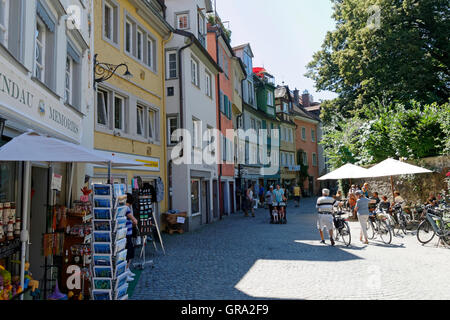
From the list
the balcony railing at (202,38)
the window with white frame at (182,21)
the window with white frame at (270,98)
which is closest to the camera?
the window with white frame at (182,21)

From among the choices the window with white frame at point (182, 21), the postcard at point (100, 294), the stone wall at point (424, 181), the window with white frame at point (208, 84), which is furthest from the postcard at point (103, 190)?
the window with white frame at point (208, 84)

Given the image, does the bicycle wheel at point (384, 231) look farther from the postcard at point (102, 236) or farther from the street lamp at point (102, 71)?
the street lamp at point (102, 71)

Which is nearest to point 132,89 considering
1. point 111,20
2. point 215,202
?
point 111,20

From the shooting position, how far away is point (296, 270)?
7836 millimetres

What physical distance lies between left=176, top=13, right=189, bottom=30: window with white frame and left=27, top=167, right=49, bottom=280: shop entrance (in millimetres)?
12995

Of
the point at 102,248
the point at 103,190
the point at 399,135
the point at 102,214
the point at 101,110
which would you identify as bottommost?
the point at 102,248

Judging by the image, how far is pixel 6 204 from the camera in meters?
5.20

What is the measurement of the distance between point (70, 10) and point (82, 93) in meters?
2.03

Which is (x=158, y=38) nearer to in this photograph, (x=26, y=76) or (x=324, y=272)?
(x=26, y=76)

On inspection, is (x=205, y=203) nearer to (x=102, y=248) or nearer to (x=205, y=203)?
(x=205, y=203)

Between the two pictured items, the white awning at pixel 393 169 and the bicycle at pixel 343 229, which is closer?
the bicycle at pixel 343 229

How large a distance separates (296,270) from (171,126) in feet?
33.4

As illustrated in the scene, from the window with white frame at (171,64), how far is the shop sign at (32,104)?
8221 mm

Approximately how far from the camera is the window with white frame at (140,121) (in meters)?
13.9
